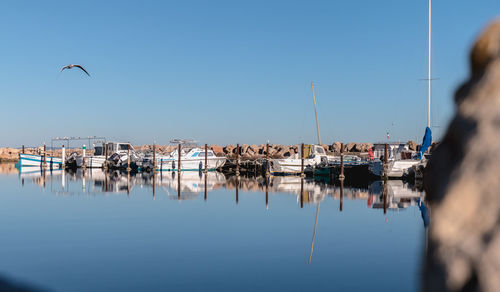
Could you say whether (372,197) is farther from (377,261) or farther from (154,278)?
(154,278)

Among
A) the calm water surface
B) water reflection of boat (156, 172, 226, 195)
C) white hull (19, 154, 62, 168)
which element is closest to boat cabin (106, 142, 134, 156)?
white hull (19, 154, 62, 168)

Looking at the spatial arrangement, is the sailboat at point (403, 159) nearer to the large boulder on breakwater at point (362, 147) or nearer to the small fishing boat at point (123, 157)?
the small fishing boat at point (123, 157)

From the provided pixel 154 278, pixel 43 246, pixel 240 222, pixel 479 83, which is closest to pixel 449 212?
pixel 479 83

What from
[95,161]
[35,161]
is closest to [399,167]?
[95,161]

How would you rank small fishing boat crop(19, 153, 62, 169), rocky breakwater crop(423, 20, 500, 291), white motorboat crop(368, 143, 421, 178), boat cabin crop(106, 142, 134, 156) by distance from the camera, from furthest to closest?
small fishing boat crop(19, 153, 62, 169) < boat cabin crop(106, 142, 134, 156) < white motorboat crop(368, 143, 421, 178) < rocky breakwater crop(423, 20, 500, 291)

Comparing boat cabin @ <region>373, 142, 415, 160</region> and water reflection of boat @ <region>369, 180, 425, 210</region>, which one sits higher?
boat cabin @ <region>373, 142, 415, 160</region>

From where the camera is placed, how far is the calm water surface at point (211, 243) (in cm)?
966

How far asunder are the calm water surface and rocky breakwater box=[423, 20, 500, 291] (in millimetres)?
5019

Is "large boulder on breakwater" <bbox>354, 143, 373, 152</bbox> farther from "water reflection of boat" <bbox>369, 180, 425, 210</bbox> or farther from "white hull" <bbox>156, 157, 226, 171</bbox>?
"water reflection of boat" <bbox>369, 180, 425, 210</bbox>

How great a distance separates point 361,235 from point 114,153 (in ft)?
162

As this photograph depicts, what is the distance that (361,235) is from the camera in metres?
15.8

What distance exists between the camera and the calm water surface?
380 inches

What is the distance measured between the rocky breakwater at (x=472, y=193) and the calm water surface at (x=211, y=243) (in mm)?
5019

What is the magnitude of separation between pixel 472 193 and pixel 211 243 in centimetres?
1178
